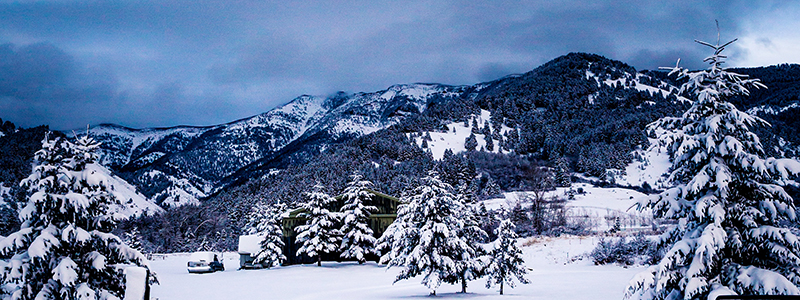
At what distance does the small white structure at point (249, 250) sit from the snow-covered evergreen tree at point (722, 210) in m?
36.2

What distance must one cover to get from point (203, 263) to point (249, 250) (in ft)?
20.0

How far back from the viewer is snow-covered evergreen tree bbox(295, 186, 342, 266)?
119 ft

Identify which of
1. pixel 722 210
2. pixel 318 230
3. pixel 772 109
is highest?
pixel 772 109

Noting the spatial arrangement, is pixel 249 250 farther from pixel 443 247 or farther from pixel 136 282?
pixel 136 282

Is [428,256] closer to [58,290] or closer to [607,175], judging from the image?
[58,290]

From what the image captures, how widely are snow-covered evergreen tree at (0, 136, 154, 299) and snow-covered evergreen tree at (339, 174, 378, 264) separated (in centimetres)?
2542

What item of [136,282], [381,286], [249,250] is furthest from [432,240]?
[249,250]

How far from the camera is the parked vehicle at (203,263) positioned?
117 ft

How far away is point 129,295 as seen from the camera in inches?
455

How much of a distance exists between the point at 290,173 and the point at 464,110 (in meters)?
72.2

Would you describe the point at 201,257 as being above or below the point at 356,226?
below

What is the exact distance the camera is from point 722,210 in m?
8.15

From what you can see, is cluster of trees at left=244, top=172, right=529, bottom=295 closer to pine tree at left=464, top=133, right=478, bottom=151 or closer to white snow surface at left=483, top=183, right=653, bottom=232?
white snow surface at left=483, top=183, right=653, bottom=232

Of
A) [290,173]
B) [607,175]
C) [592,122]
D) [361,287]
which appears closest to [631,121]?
[592,122]
